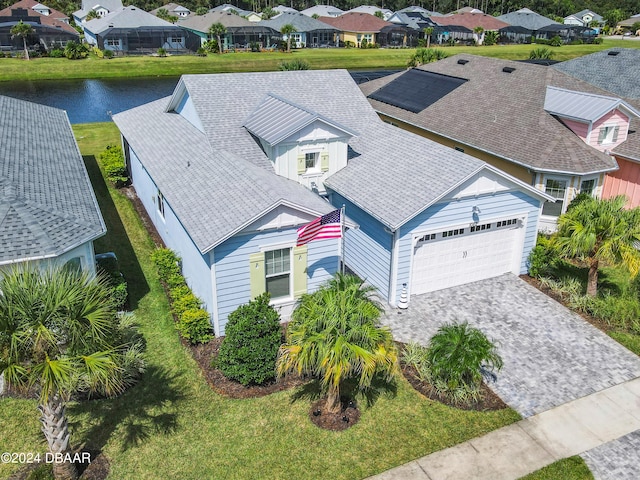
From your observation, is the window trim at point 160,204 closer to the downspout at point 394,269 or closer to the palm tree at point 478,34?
the downspout at point 394,269

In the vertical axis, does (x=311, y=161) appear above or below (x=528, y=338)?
above

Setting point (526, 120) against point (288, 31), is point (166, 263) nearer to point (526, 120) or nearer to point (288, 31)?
point (526, 120)

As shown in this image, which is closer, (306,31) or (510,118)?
(510,118)

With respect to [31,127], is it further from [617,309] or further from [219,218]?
[617,309]

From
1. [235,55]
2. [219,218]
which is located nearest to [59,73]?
[235,55]

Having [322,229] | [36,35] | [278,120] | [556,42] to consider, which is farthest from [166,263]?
[556,42]

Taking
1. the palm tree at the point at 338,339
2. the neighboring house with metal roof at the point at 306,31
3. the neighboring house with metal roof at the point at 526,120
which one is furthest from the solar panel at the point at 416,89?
the neighboring house with metal roof at the point at 306,31
